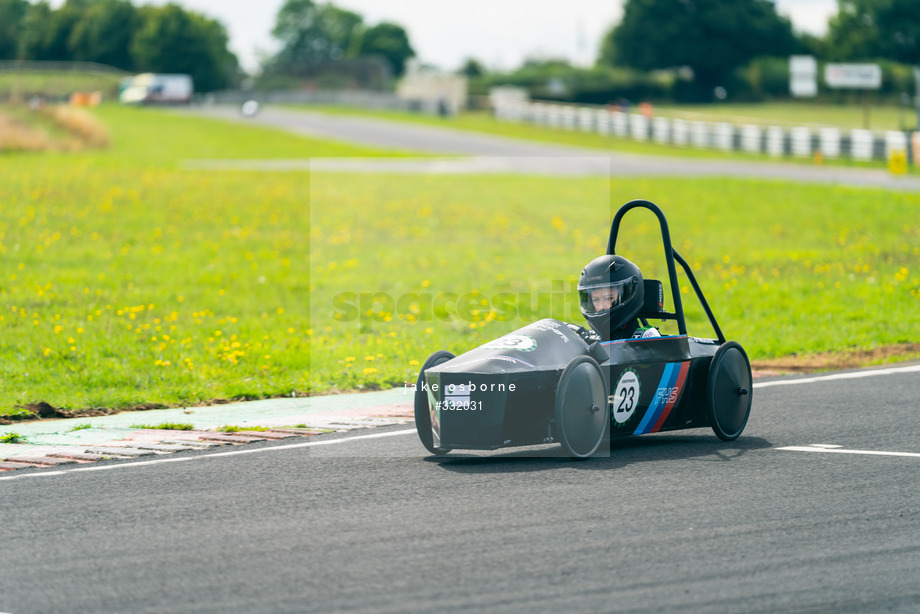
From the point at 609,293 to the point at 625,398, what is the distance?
735 mm

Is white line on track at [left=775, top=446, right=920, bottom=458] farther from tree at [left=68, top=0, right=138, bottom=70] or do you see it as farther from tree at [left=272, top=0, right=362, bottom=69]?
tree at [left=272, top=0, right=362, bottom=69]

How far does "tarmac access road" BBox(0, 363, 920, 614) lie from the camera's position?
5035mm

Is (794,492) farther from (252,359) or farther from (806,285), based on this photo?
(806,285)

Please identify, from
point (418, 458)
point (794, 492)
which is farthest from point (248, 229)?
point (794, 492)

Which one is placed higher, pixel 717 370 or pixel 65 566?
pixel 717 370

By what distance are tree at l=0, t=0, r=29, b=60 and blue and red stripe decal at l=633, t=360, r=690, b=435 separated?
428ft

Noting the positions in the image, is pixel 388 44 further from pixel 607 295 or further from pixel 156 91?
pixel 607 295

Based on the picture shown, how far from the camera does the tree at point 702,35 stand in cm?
9269

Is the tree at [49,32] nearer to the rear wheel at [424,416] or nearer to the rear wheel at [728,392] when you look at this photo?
the rear wheel at [424,416]

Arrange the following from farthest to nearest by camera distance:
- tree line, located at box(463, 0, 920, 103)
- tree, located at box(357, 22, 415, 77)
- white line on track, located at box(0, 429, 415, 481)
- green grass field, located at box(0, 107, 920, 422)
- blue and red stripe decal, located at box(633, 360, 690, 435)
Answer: tree, located at box(357, 22, 415, 77) → tree line, located at box(463, 0, 920, 103) → green grass field, located at box(0, 107, 920, 422) → blue and red stripe decal, located at box(633, 360, 690, 435) → white line on track, located at box(0, 429, 415, 481)

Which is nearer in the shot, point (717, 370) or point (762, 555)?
point (762, 555)

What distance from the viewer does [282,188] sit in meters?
29.8

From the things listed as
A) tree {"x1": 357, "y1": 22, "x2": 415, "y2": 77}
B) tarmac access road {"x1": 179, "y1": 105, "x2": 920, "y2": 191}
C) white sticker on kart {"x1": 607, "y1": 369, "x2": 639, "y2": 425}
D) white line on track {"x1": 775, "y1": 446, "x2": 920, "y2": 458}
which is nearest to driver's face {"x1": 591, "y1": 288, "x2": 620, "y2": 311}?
white sticker on kart {"x1": 607, "y1": 369, "x2": 639, "y2": 425}

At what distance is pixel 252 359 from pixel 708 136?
131 ft
